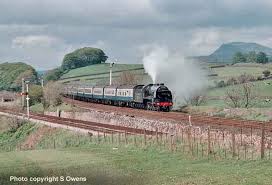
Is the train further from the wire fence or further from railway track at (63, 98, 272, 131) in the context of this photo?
the wire fence

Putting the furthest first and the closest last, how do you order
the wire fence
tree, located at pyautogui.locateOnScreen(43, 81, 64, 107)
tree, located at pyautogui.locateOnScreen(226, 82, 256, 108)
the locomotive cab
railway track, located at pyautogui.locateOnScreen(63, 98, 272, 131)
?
tree, located at pyautogui.locateOnScreen(43, 81, 64, 107) → tree, located at pyautogui.locateOnScreen(226, 82, 256, 108) → the locomotive cab → railway track, located at pyautogui.locateOnScreen(63, 98, 272, 131) → the wire fence

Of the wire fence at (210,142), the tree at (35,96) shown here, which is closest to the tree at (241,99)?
the wire fence at (210,142)

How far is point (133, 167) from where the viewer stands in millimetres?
31219

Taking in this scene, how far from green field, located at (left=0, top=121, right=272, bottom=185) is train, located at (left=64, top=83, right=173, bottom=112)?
90.1 feet

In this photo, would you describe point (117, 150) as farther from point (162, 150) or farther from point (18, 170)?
point (18, 170)

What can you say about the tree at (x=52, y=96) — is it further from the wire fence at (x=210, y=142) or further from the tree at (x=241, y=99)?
the wire fence at (x=210, y=142)

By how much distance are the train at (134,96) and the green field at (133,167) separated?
27457 mm

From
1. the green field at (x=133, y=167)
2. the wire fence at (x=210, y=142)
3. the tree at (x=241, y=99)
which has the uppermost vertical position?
the tree at (x=241, y=99)

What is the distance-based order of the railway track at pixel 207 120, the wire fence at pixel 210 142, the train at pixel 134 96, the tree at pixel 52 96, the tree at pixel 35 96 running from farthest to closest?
the tree at pixel 35 96
the tree at pixel 52 96
the train at pixel 134 96
the railway track at pixel 207 120
the wire fence at pixel 210 142

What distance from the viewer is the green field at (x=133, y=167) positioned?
26562mm

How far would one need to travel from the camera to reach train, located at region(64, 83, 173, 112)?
6819 centimetres

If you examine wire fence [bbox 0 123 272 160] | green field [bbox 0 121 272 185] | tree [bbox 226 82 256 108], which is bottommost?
green field [bbox 0 121 272 185]

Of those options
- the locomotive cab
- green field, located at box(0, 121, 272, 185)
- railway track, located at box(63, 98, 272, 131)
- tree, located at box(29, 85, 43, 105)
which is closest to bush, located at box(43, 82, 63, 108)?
tree, located at box(29, 85, 43, 105)

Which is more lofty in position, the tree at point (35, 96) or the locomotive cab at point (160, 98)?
the locomotive cab at point (160, 98)
